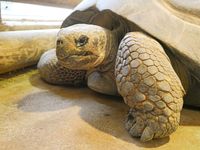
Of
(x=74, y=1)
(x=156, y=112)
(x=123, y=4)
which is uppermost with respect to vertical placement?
(x=123, y=4)

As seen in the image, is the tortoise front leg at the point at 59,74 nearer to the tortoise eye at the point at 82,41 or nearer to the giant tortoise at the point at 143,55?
the giant tortoise at the point at 143,55

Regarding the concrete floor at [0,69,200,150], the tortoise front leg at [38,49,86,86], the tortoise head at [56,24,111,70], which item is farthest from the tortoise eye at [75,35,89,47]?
the tortoise front leg at [38,49,86,86]

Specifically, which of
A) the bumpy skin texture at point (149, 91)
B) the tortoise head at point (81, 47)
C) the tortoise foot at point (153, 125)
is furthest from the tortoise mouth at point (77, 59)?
the tortoise foot at point (153, 125)

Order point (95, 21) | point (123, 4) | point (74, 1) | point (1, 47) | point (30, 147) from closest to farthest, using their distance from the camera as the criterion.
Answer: point (30, 147), point (123, 4), point (95, 21), point (1, 47), point (74, 1)

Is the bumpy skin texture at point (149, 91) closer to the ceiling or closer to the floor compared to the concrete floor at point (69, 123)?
closer to the ceiling

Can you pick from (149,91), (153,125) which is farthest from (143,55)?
(153,125)

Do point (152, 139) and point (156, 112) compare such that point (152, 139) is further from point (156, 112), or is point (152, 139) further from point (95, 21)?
point (95, 21)

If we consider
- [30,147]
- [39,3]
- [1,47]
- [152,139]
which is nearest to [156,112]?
[152,139]
